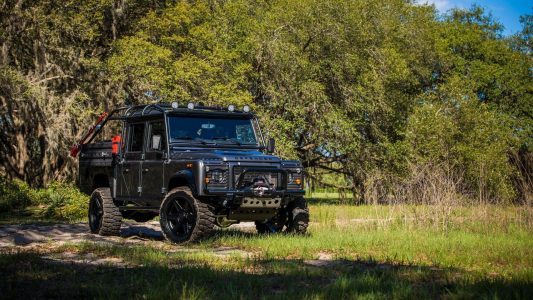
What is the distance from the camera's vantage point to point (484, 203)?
1360 cm

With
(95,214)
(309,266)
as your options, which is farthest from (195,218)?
(95,214)

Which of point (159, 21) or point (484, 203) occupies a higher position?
point (159, 21)

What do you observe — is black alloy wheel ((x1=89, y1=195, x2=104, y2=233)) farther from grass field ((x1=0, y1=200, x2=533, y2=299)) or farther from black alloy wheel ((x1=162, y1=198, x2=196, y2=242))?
black alloy wheel ((x1=162, y1=198, x2=196, y2=242))

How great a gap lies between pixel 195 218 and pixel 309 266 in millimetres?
2976

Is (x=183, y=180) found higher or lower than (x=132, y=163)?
lower

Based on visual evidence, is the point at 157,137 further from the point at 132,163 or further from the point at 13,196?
the point at 13,196

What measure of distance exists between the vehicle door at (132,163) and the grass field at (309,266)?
147 cm

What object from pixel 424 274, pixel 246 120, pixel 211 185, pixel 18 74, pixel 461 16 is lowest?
pixel 424 274

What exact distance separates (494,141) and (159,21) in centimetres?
1557

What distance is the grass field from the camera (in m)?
6.22

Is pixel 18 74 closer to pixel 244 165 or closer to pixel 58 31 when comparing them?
pixel 58 31

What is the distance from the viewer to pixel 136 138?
1259cm

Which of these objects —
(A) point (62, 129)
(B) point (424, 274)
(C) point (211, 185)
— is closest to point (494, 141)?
(A) point (62, 129)

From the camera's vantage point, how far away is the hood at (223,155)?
10.9 metres
